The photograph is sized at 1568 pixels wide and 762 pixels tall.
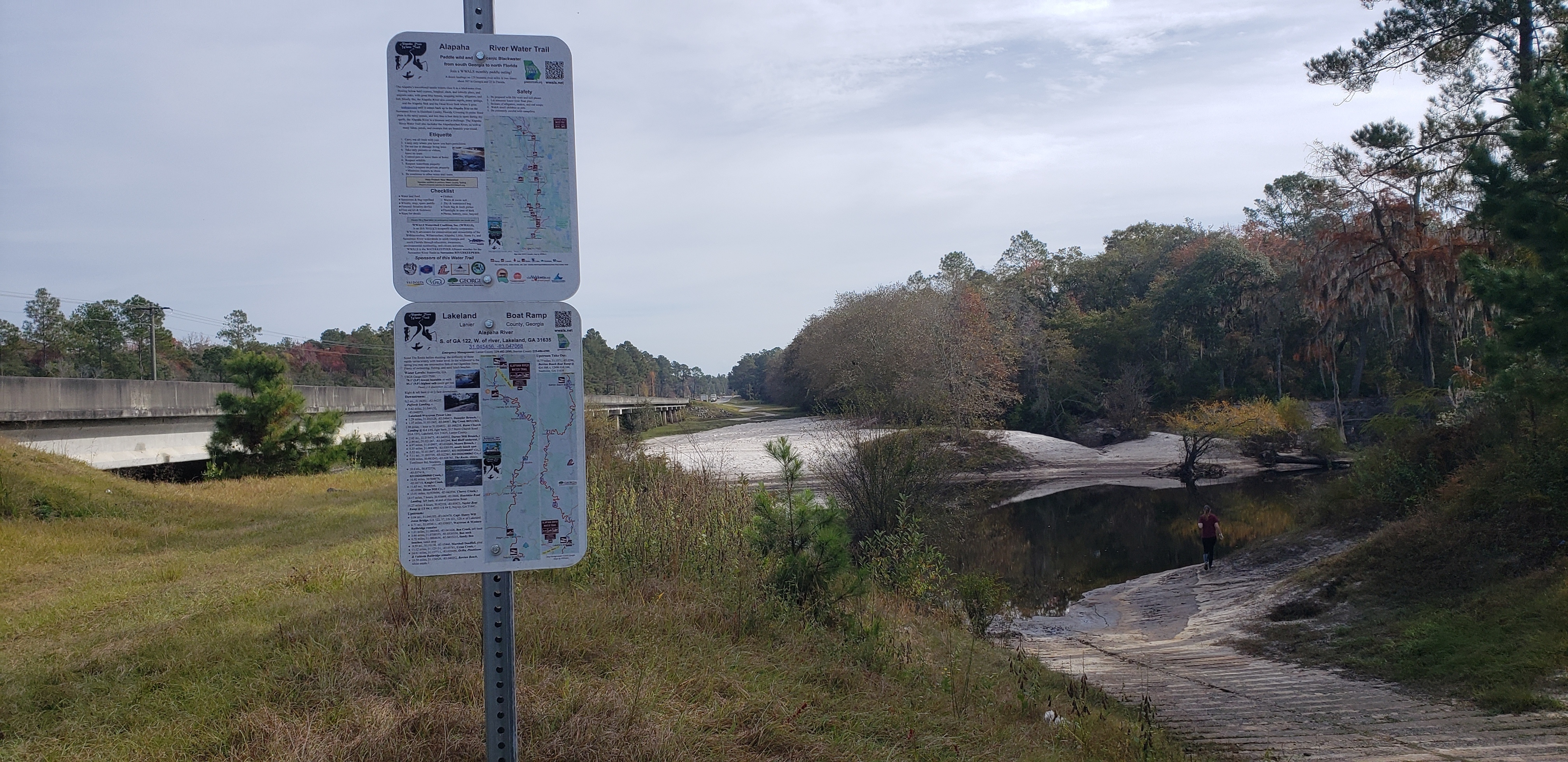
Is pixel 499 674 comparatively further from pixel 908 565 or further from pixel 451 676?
pixel 908 565

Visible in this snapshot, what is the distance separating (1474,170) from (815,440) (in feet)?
50.5

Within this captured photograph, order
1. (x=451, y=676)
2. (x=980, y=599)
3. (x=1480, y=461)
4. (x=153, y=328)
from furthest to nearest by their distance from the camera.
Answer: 1. (x=153, y=328)
2. (x=1480, y=461)
3. (x=980, y=599)
4. (x=451, y=676)

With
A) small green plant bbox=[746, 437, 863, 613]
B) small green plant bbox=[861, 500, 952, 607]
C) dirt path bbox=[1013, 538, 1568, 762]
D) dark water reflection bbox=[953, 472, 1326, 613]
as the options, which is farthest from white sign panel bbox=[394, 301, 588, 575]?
dark water reflection bbox=[953, 472, 1326, 613]

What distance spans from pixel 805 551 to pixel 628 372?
99251mm

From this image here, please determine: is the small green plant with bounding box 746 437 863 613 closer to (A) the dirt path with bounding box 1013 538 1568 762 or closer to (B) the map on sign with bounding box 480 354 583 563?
(A) the dirt path with bounding box 1013 538 1568 762

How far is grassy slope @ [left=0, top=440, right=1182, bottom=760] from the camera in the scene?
11.0ft

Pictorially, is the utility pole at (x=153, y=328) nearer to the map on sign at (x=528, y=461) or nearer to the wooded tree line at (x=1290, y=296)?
the wooded tree line at (x=1290, y=296)

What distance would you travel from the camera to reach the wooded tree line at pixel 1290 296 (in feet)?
37.5

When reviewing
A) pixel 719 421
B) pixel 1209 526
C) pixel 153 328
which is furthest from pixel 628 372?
pixel 1209 526

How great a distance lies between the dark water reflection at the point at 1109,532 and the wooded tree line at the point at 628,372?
16.5 metres

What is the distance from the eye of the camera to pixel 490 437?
2.61 metres

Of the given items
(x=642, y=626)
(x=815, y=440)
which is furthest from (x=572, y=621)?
(x=815, y=440)

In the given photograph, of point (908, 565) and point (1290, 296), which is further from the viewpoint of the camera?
point (1290, 296)

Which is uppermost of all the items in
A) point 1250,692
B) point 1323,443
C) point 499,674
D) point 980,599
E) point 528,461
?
point 528,461
